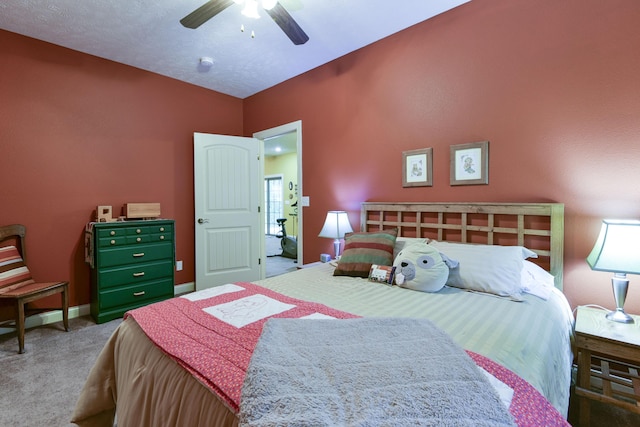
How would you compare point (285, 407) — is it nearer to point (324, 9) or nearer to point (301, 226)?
point (324, 9)

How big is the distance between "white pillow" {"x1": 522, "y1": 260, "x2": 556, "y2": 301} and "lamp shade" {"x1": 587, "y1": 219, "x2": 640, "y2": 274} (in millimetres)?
290

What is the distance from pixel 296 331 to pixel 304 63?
10.2 ft

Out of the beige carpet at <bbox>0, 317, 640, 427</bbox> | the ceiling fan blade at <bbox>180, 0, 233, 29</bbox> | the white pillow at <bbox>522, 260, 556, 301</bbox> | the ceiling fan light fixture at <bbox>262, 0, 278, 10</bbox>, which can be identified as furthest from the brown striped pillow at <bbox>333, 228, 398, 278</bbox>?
the ceiling fan blade at <bbox>180, 0, 233, 29</bbox>

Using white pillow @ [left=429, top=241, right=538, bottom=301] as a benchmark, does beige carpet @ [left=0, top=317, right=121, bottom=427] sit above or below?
below

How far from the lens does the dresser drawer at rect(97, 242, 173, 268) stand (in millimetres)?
2899

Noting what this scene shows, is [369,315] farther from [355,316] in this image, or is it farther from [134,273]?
[134,273]

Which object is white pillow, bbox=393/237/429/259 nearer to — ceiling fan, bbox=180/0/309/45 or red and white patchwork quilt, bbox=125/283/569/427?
red and white patchwork quilt, bbox=125/283/569/427

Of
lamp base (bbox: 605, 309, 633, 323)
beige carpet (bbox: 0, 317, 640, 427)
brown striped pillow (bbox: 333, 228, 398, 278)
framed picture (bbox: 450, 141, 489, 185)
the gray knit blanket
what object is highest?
framed picture (bbox: 450, 141, 489, 185)

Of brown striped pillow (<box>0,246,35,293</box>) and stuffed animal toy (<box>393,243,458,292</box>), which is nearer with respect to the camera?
stuffed animal toy (<box>393,243,458,292</box>)

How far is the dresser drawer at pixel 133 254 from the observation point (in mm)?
2899

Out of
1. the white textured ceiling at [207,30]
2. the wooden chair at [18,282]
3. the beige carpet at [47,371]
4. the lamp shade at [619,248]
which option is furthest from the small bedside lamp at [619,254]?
the wooden chair at [18,282]

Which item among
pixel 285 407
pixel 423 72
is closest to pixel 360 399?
pixel 285 407

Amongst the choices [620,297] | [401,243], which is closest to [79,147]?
[401,243]

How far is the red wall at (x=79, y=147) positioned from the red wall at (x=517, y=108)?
2.19 m
